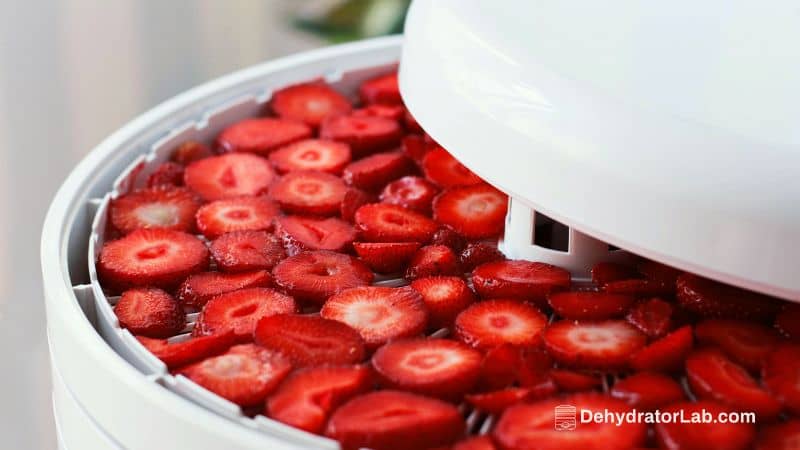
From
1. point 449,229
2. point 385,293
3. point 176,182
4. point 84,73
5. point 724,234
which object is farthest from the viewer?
point 84,73

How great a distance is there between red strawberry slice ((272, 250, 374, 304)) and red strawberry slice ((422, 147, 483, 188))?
16 centimetres

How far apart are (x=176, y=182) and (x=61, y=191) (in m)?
0.12

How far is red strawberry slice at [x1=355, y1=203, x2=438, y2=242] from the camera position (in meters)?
1.07

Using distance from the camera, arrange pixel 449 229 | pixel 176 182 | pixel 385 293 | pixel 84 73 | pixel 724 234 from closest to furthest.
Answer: pixel 724 234 → pixel 385 293 → pixel 449 229 → pixel 176 182 → pixel 84 73

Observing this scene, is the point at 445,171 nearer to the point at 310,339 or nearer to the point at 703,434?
the point at 310,339

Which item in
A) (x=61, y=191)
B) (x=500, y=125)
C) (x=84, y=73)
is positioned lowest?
(x=84, y=73)

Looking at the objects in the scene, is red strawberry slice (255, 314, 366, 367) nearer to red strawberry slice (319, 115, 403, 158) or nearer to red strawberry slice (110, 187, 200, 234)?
red strawberry slice (110, 187, 200, 234)

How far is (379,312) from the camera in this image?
37.3 inches

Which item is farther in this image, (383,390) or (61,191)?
(61,191)

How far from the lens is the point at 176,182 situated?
1.20 metres

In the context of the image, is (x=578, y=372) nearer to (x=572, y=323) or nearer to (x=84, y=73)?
(x=572, y=323)

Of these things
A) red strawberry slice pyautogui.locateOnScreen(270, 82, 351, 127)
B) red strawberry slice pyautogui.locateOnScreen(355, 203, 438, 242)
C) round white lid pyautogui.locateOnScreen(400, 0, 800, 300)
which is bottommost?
red strawberry slice pyautogui.locateOnScreen(355, 203, 438, 242)

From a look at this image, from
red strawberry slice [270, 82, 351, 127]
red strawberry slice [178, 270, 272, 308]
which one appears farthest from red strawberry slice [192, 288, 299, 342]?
red strawberry slice [270, 82, 351, 127]

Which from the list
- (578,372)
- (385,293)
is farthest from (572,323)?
(385,293)
